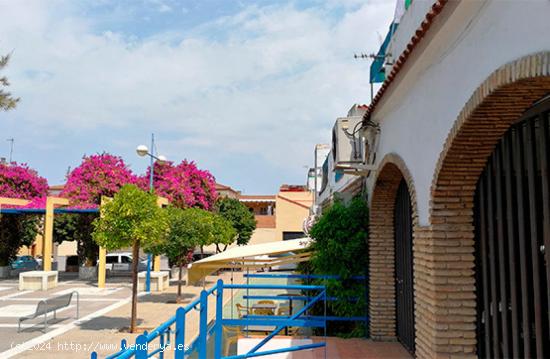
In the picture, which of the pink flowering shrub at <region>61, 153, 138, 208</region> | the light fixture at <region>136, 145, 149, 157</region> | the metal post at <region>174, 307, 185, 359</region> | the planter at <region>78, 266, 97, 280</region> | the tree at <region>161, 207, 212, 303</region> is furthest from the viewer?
the planter at <region>78, 266, 97, 280</region>

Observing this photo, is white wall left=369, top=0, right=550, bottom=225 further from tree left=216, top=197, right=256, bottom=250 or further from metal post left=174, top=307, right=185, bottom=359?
tree left=216, top=197, right=256, bottom=250

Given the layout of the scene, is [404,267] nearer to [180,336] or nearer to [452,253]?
[452,253]

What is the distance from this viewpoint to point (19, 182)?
28.8 meters

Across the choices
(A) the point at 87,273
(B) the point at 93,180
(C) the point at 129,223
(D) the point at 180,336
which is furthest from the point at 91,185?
(D) the point at 180,336

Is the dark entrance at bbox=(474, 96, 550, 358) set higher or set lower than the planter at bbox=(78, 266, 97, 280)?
higher

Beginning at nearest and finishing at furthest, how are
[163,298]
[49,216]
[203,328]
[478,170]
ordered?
[478,170] < [203,328] < [163,298] < [49,216]

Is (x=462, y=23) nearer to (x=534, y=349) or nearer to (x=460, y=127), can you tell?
(x=460, y=127)

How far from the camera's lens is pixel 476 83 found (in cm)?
389

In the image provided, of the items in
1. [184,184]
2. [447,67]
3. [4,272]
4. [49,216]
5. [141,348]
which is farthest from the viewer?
[184,184]

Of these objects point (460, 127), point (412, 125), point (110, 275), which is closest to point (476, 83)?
point (460, 127)

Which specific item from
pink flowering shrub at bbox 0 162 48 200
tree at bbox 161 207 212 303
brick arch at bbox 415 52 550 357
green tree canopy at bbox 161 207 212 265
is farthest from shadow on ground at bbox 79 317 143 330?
pink flowering shrub at bbox 0 162 48 200

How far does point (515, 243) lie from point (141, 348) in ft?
11.1

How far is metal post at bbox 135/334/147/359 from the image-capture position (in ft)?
11.8

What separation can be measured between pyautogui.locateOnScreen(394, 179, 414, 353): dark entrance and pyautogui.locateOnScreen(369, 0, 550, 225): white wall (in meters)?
1.16
